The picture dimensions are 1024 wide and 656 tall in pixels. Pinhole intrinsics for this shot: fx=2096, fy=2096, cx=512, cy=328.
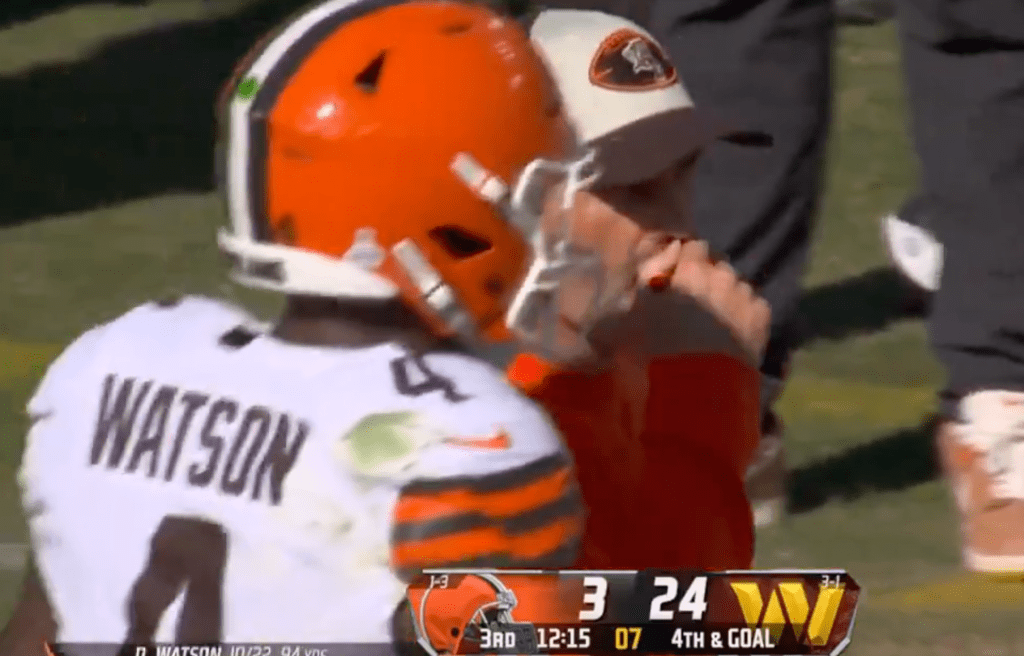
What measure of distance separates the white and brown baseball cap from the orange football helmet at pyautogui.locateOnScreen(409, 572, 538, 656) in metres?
0.52

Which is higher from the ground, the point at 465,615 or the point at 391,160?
the point at 391,160

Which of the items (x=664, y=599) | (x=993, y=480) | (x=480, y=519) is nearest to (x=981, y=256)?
(x=993, y=480)

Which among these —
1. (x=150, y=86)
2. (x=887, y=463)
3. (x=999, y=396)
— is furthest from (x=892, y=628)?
(x=150, y=86)

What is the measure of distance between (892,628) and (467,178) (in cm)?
145

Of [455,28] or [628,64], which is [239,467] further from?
[628,64]

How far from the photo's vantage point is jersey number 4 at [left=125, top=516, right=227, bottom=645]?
2.04 m

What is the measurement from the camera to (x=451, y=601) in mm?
1979

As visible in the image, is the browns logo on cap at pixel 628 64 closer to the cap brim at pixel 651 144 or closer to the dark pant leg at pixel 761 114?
the cap brim at pixel 651 144

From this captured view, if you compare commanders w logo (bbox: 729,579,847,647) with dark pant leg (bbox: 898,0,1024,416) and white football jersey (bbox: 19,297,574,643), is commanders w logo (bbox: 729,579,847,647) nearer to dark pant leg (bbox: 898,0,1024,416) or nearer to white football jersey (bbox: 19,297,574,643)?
white football jersey (bbox: 19,297,574,643)

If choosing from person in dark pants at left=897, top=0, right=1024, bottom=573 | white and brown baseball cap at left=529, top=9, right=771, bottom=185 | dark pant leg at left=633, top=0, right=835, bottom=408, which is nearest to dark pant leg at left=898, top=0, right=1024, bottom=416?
person in dark pants at left=897, top=0, right=1024, bottom=573

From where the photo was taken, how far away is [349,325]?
2082 mm

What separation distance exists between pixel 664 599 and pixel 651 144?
1.69 feet

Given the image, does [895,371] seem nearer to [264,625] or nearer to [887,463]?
[887,463]

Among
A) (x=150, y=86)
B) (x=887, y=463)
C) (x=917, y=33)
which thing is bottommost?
(x=150, y=86)
